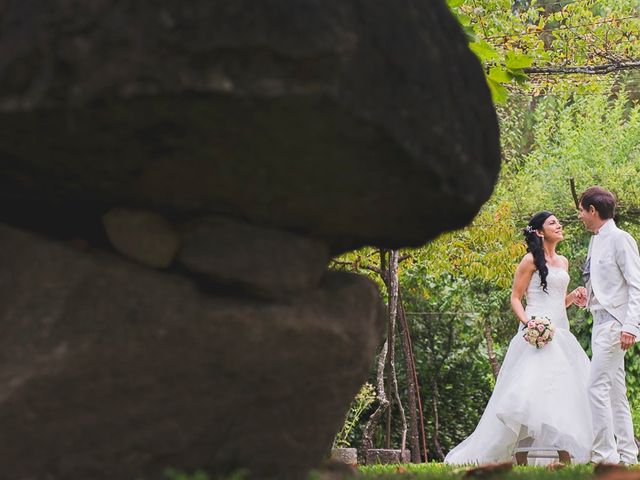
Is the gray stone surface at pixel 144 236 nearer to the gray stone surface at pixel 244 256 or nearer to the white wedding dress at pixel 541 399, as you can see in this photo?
the gray stone surface at pixel 244 256

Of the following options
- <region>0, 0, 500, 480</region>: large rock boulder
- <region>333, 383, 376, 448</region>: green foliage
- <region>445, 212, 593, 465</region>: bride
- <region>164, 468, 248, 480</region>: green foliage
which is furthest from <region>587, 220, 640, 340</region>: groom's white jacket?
<region>164, 468, 248, 480</region>: green foliage

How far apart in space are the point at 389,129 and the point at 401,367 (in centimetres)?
1520

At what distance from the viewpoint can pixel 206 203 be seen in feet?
13.0

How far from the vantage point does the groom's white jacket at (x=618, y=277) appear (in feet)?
32.5

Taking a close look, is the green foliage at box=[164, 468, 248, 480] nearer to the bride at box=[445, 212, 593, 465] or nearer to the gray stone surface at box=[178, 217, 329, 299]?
the gray stone surface at box=[178, 217, 329, 299]

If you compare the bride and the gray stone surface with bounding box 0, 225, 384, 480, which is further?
the bride

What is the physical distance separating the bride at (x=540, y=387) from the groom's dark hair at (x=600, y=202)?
Result: 0.84m

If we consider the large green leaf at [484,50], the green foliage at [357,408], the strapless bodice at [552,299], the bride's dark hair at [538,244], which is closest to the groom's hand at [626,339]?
the strapless bodice at [552,299]

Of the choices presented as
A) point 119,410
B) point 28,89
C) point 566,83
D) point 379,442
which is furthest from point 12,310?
point 379,442

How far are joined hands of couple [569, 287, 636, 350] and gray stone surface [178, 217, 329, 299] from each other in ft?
21.1

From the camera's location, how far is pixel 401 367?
18578 mm

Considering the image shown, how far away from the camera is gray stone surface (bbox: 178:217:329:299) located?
13.1 ft

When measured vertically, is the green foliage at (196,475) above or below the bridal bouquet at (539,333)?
below

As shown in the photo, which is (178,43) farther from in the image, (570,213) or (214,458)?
(570,213)
